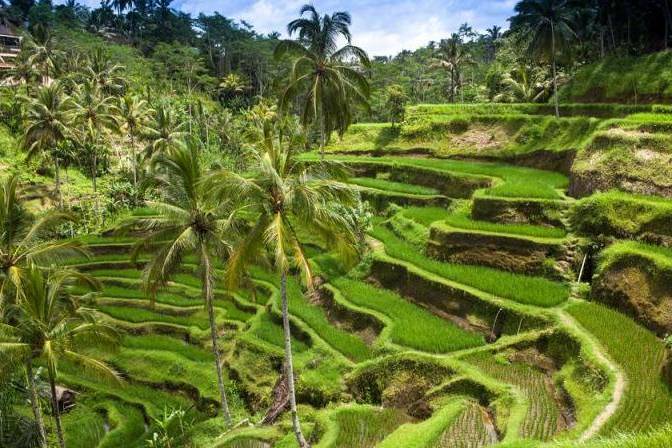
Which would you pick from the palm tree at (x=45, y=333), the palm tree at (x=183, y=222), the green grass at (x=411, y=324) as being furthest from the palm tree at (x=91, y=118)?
the palm tree at (x=183, y=222)

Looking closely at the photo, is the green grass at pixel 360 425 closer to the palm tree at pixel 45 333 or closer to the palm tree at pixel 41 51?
the palm tree at pixel 45 333

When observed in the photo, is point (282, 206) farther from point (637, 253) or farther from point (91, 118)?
point (91, 118)

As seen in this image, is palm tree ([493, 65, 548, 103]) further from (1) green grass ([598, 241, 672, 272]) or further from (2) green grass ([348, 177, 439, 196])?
(1) green grass ([598, 241, 672, 272])

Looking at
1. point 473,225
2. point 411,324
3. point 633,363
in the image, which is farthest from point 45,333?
point 473,225

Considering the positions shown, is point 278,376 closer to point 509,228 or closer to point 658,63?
point 509,228

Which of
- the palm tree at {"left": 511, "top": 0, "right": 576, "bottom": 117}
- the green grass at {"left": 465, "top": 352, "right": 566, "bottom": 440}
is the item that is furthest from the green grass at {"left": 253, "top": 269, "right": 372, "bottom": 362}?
the palm tree at {"left": 511, "top": 0, "right": 576, "bottom": 117}

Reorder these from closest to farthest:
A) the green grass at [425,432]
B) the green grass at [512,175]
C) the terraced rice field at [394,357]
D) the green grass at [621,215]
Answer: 1. the green grass at [425,432]
2. the terraced rice field at [394,357]
3. the green grass at [621,215]
4. the green grass at [512,175]

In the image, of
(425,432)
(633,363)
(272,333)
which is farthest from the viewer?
(272,333)
